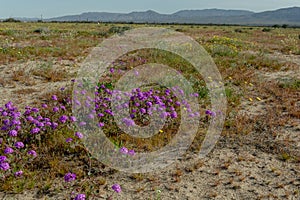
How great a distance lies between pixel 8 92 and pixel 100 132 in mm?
3365

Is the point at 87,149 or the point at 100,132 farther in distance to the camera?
the point at 100,132

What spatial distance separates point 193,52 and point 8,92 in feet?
25.7

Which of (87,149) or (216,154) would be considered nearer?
(87,149)

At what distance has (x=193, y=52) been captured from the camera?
12906mm

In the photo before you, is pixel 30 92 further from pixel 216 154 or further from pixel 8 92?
pixel 216 154

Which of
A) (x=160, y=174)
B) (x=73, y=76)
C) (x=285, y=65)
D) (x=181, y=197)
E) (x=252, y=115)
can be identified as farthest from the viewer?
(x=285, y=65)

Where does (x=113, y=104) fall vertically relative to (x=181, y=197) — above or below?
above

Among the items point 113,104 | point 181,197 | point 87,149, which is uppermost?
point 113,104

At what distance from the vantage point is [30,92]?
716cm

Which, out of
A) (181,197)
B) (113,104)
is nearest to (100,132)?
(113,104)

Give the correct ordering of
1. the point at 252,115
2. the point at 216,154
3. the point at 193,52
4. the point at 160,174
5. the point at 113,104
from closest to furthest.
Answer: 1. the point at 160,174
2. the point at 216,154
3. the point at 113,104
4. the point at 252,115
5. the point at 193,52

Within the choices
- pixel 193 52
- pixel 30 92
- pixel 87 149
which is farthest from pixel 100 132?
pixel 193 52

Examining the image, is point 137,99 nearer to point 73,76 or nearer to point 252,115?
point 252,115

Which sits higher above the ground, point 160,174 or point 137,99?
point 137,99
